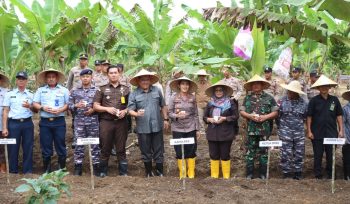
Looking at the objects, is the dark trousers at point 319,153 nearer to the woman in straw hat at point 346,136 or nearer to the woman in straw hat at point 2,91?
the woman in straw hat at point 346,136

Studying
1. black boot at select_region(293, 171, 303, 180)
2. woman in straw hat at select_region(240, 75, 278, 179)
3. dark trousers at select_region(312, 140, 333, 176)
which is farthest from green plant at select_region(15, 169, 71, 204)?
dark trousers at select_region(312, 140, 333, 176)

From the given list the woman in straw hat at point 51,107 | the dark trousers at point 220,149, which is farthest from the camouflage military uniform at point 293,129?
the woman in straw hat at point 51,107

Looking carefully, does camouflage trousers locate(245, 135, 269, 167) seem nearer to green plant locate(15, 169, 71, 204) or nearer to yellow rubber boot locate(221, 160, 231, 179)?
yellow rubber boot locate(221, 160, 231, 179)

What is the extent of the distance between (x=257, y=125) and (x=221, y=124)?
19.2 inches

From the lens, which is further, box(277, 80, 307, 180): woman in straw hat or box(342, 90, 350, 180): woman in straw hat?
box(342, 90, 350, 180): woman in straw hat

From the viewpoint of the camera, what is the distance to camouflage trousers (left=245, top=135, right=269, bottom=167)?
5.50 metres

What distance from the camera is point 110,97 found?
17.9ft

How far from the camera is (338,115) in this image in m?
5.43

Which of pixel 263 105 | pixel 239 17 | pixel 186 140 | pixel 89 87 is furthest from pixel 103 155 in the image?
pixel 239 17

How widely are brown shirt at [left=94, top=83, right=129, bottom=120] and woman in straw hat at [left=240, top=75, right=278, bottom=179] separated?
1647 millimetres

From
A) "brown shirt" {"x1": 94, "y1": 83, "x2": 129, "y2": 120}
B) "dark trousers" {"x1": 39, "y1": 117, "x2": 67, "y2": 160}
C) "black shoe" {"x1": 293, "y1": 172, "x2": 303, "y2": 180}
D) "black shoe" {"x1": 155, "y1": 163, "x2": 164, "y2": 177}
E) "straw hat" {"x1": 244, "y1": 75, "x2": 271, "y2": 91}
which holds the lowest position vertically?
"black shoe" {"x1": 293, "y1": 172, "x2": 303, "y2": 180}

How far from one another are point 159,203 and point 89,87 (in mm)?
2104

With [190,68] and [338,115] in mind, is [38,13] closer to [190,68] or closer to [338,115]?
[190,68]

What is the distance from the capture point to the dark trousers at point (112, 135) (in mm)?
5480
